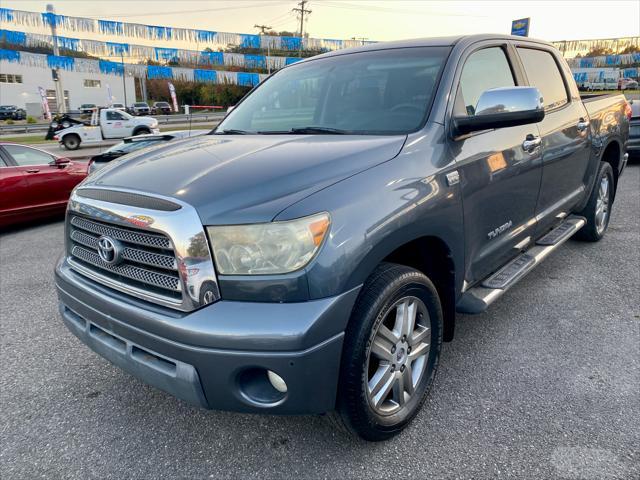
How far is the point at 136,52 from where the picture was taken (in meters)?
33.5

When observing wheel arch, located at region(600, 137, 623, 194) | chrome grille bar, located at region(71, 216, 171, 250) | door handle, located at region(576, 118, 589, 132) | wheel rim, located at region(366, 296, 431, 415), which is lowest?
wheel rim, located at region(366, 296, 431, 415)

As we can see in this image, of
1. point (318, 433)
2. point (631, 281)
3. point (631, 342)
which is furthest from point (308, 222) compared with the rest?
point (631, 281)

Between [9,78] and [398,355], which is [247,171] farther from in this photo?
[9,78]

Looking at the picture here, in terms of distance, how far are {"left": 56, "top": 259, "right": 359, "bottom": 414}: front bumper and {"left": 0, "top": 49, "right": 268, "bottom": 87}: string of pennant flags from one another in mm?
38574

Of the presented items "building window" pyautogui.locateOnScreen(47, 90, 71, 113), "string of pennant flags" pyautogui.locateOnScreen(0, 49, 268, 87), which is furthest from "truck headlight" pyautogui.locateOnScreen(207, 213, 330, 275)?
"building window" pyautogui.locateOnScreen(47, 90, 71, 113)

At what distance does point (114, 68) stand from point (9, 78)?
24.2 m

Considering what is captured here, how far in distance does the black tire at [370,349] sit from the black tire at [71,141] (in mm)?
21611

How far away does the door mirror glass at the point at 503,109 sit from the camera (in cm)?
242

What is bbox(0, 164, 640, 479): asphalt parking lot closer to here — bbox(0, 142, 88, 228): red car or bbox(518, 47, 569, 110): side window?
bbox(518, 47, 569, 110): side window

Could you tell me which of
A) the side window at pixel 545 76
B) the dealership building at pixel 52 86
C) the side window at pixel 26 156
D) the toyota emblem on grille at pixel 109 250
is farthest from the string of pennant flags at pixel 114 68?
the toyota emblem on grille at pixel 109 250

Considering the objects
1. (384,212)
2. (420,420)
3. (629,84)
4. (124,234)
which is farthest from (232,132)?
(629,84)

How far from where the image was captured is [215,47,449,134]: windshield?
8.68 ft

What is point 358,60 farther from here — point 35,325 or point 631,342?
point 35,325

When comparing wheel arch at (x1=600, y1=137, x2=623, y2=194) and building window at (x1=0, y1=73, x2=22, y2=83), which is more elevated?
building window at (x1=0, y1=73, x2=22, y2=83)
